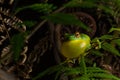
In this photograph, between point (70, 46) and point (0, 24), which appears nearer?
point (70, 46)

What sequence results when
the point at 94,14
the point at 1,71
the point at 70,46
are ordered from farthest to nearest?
the point at 94,14 → the point at 1,71 → the point at 70,46

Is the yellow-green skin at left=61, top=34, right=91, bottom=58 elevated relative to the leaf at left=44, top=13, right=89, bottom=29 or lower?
lower

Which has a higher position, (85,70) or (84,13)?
(84,13)

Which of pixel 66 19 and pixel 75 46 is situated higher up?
pixel 66 19

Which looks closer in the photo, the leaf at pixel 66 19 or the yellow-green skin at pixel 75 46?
the leaf at pixel 66 19

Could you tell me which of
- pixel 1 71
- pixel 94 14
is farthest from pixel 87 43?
pixel 94 14

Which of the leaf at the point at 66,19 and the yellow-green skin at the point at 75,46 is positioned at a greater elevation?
the leaf at the point at 66,19

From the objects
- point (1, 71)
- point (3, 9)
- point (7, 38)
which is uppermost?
point (3, 9)

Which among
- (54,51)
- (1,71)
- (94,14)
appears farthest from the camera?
(94,14)

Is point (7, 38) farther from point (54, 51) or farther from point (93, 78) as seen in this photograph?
point (93, 78)

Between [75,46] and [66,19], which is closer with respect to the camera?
[66,19]

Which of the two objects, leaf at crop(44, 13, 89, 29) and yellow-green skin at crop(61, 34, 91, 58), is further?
yellow-green skin at crop(61, 34, 91, 58)
